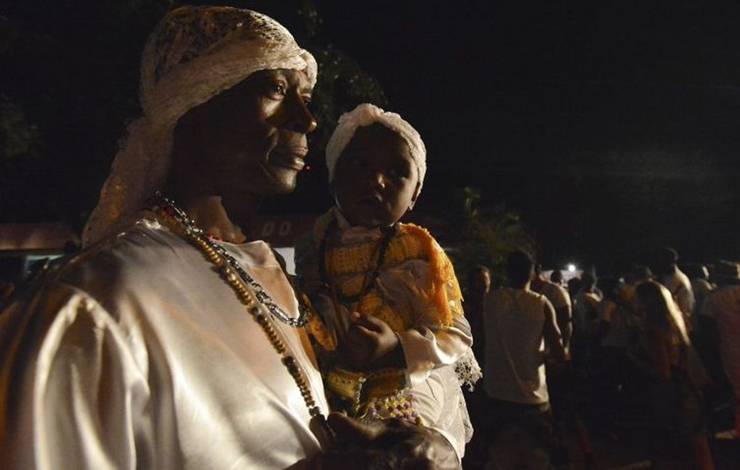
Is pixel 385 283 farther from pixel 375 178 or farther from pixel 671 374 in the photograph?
pixel 671 374

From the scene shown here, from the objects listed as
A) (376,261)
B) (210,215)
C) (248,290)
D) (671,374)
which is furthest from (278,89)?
(671,374)

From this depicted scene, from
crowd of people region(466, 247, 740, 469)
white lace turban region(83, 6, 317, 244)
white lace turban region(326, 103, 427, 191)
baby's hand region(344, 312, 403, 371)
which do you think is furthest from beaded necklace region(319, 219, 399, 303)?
crowd of people region(466, 247, 740, 469)

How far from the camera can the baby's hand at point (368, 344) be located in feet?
5.75

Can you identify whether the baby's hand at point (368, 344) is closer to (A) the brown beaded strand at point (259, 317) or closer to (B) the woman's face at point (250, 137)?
(A) the brown beaded strand at point (259, 317)

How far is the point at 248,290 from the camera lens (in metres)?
1.60

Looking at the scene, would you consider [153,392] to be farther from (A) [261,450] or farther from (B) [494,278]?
(B) [494,278]

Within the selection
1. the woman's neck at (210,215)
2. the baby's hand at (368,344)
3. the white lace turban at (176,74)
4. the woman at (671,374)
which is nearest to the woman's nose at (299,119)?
the white lace turban at (176,74)

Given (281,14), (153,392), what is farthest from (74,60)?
(153,392)

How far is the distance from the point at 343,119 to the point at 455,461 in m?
1.50

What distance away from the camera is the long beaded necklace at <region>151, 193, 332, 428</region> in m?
1.51

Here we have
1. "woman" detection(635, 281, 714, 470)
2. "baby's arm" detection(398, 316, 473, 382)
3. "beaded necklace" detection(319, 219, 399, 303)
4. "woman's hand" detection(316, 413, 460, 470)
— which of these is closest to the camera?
"woman's hand" detection(316, 413, 460, 470)

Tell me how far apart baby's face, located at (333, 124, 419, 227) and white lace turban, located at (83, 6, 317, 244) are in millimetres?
677

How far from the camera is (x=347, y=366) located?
1829mm

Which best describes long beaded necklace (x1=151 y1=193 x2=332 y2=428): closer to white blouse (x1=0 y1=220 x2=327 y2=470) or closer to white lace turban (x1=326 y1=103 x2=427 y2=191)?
white blouse (x1=0 y1=220 x2=327 y2=470)
